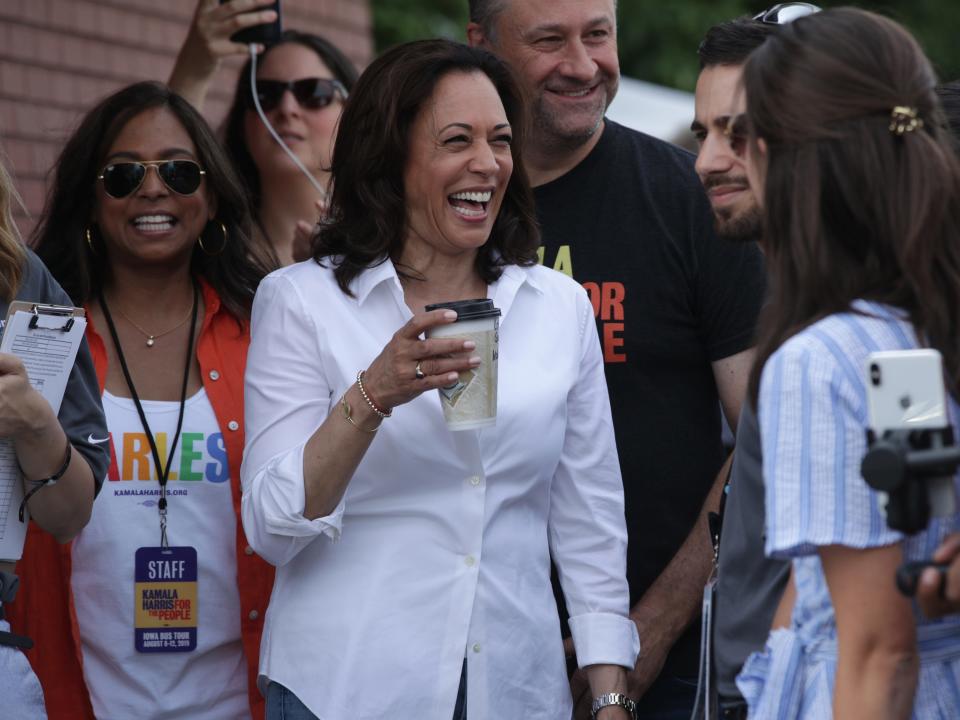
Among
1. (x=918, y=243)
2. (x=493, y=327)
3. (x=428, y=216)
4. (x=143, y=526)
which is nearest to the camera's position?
(x=918, y=243)

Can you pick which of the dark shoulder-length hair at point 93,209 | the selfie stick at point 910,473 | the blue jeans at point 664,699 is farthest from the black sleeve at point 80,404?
the selfie stick at point 910,473

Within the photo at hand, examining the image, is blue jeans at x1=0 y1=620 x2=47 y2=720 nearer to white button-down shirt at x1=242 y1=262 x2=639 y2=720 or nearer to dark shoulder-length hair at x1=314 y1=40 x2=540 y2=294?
white button-down shirt at x1=242 y1=262 x2=639 y2=720

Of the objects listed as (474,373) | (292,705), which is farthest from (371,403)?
(292,705)

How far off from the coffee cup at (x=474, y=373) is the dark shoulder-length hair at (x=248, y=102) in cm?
244

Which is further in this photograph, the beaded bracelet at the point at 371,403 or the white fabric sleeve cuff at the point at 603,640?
the white fabric sleeve cuff at the point at 603,640

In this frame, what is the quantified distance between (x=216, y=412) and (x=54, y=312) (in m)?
0.74

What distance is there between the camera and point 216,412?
12.1 feet

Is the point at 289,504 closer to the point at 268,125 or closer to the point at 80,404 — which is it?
the point at 80,404

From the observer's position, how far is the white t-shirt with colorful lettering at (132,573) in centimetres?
351

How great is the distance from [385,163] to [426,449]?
0.73 m

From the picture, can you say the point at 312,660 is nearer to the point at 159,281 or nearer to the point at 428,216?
the point at 428,216

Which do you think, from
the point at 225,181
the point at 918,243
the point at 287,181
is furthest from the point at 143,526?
the point at 918,243

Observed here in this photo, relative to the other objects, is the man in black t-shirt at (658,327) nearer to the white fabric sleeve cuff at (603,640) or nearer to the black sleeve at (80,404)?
the white fabric sleeve cuff at (603,640)

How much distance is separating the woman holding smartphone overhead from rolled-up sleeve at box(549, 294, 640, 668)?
3.29 ft
